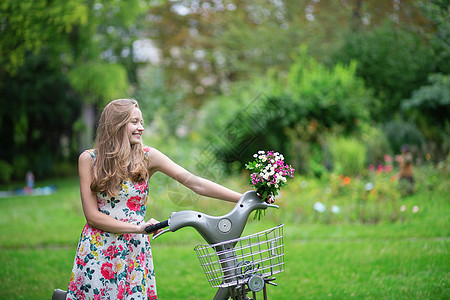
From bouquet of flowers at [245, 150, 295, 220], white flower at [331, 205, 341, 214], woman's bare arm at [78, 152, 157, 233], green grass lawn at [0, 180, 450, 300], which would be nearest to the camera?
bouquet of flowers at [245, 150, 295, 220]

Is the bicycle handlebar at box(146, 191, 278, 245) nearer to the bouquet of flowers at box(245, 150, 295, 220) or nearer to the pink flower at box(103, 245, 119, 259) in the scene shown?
the bouquet of flowers at box(245, 150, 295, 220)

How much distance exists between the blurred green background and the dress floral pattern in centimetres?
84

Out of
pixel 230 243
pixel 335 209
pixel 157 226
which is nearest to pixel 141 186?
pixel 157 226

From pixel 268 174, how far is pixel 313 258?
359 cm

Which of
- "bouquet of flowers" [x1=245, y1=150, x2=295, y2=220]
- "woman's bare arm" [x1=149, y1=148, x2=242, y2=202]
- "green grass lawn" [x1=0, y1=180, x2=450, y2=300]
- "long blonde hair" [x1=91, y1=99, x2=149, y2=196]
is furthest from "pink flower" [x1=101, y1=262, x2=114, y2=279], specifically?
"green grass lawn" [x1=0, y1=180, x2=450, y2=300]

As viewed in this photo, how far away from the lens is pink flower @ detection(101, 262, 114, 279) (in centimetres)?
280

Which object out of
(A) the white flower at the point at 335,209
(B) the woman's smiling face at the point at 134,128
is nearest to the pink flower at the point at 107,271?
(B) the woman's smiling face at the point at 134,128

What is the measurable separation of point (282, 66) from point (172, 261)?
1445cm

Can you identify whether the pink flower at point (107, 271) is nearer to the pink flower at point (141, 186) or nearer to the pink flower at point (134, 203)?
the pink flower at point (134, 203)

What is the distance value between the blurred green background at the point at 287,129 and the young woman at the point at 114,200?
66 cm

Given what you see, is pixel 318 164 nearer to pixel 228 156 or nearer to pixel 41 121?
pixel 228 156

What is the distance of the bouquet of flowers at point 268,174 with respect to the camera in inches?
102

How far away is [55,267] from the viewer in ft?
19.4

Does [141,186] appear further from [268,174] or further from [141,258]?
[268,174]
